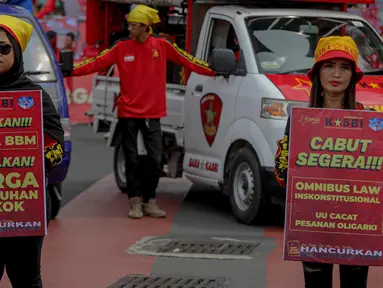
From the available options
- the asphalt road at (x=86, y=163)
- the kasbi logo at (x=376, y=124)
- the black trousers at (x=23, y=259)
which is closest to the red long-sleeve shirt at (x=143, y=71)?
the asphalt road at (x=86, y=163)

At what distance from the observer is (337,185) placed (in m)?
5.26

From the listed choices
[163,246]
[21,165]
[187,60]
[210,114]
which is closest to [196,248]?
[163,246]

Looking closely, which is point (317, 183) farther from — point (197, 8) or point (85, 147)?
point (85, 147)

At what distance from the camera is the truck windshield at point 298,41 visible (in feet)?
36.0

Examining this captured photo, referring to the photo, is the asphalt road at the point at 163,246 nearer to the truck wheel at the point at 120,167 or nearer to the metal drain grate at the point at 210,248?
the metal drain grate at the point at 210,248

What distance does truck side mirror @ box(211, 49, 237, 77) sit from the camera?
10852 millimetres

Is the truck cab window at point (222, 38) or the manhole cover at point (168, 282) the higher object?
the truck cab window at point (222, 38)

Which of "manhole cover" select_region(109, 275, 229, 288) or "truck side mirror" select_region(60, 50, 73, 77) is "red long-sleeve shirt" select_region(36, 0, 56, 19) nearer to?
"truck side mirror" select_region(60, 50, 73, 77)

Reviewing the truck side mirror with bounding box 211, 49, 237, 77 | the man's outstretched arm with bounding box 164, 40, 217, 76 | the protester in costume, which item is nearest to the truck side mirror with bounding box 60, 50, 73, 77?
the man's outstretched arm with bounding box 164, 40, 217, 76

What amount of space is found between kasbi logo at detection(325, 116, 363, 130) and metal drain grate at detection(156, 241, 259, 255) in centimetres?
427

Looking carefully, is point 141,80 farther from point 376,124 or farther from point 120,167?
point 376,124

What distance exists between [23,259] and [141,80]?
18.7ft

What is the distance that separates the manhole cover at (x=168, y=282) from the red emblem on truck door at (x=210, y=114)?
3291 millimetres

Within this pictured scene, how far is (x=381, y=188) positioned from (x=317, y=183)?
31 cm
